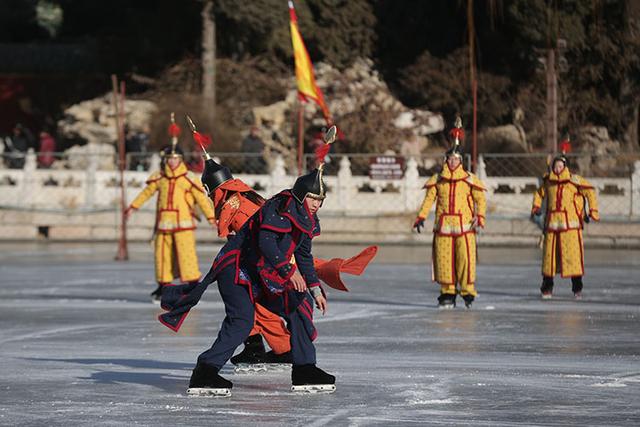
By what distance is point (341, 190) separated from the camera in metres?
28.1

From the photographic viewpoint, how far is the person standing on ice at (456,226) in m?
15.5

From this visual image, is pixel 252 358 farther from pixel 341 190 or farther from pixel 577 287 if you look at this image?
pixel 341 190

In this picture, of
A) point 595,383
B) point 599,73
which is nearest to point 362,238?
point 599,73

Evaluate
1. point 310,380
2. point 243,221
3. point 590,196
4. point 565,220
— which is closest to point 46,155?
point 565,220

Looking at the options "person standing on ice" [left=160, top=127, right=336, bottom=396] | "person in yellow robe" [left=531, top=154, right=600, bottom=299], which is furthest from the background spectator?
"person standing on ice" [left=160, top=127, right=336, bottom=396]

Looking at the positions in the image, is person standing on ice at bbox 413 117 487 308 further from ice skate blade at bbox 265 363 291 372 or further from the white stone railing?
the white stone railing

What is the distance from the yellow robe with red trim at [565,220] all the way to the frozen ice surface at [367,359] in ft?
1.23

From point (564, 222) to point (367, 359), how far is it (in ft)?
20.9

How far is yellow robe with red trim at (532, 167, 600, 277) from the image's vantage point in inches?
659

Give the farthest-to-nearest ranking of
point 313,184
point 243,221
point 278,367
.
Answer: point 278,367
point 243,221
point 313,184

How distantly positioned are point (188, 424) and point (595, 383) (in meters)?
2.86

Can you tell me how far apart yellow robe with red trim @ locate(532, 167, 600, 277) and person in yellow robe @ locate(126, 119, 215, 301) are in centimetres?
374

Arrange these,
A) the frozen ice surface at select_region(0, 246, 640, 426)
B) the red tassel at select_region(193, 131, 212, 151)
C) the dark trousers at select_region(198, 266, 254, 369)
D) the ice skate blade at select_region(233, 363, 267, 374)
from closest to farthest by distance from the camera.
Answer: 1. the frozen ice surface at select_region(0, 246, 640, 426)
2. the dark trousers at select_region(198, 266, 254, 369)
3. the ice skate blade at select_region(233, 363, 267, 374)
4. the red tassel at select_region(193, 131, 212, 151)

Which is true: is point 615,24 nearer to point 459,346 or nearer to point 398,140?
point 398,140
